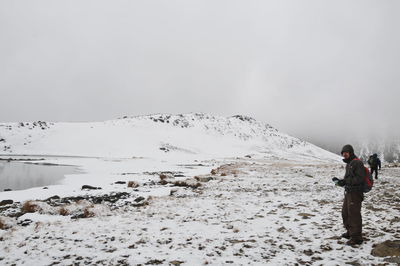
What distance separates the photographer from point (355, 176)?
7.90 metres

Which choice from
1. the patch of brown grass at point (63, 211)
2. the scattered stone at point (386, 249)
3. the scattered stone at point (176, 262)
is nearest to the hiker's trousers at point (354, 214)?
the scattered stone at point (386, 249)

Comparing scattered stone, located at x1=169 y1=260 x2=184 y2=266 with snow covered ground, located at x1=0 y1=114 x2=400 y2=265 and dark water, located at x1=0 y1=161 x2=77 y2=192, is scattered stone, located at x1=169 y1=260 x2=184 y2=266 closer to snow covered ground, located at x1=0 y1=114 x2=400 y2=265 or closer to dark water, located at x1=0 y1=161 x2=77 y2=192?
snow covered ground, located at x1=0 y1=114 x2=400 y2=265

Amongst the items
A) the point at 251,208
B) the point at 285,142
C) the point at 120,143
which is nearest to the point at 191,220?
the point at 251,208

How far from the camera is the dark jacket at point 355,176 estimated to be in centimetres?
779

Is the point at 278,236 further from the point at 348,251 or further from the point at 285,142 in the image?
the point at 285,142

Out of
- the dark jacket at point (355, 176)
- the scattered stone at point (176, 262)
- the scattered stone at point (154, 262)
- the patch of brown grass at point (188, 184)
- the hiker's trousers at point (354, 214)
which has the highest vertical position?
the dark jacket at point (355, 176)

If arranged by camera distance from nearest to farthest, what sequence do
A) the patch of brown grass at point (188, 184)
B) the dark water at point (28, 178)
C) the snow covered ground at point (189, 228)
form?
the snow covered ground at point (189, 228) → the patch of brown grass at point (188, 184) → the dark water at point (28, 178)

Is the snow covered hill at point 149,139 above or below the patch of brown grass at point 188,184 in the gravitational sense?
above

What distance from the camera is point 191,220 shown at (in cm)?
1062

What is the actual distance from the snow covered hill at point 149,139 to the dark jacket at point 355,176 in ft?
267

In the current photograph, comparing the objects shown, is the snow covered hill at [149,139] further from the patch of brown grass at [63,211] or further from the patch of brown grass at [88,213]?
the patch of brown grass at [88,213]

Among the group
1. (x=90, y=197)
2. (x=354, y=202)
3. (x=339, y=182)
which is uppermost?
(x=339, y=182)

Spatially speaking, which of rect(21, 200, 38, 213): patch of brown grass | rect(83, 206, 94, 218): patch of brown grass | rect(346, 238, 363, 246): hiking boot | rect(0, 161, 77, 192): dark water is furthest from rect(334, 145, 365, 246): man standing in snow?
rect(0, 161, 77, 192): dark water

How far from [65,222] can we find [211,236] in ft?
19.3
